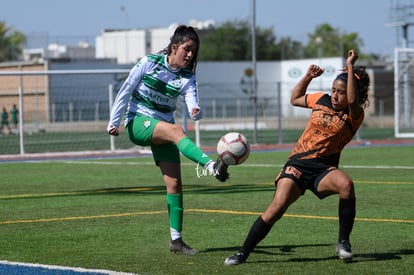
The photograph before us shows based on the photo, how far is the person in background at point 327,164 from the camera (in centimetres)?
860

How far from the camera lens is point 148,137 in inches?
Result: 369

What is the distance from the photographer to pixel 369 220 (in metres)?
11.6

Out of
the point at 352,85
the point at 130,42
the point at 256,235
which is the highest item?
the point at 130,42

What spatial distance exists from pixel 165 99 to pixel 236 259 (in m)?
1.89

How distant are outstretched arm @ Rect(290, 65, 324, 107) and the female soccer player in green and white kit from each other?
1.00 meters

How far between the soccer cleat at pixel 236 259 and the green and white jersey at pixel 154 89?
172 centimetres

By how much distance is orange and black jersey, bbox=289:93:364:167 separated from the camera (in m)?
8.78

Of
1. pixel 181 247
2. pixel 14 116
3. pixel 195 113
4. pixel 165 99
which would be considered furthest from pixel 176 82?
pixel 14 116

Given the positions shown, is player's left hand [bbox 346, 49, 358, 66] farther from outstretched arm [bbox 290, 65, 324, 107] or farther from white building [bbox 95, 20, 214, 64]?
white building [bbox 95, 20, 214, 64]

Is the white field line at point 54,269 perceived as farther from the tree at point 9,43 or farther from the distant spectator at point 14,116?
the tree at point 9,43

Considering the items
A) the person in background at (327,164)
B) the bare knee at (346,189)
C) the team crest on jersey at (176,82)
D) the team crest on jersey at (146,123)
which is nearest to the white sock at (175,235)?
the person in background at (327,164)

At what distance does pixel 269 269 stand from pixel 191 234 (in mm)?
2460

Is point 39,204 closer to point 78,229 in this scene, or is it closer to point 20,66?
point 78,229

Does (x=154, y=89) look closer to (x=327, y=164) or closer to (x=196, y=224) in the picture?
(x=327, y=164)
